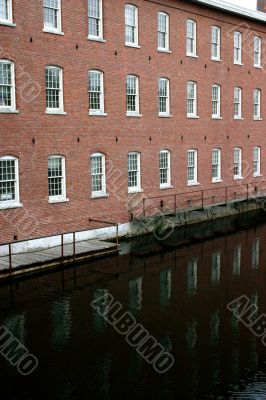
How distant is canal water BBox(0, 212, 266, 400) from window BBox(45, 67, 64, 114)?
22.4ft

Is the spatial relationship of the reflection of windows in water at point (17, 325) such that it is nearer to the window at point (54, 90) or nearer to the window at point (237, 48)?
the window at point (54, 90)

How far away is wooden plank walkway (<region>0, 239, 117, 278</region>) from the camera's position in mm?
19766

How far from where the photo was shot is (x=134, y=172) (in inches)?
1093

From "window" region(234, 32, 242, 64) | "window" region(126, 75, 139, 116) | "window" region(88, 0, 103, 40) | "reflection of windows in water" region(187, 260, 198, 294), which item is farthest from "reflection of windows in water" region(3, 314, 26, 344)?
"window" region(234, 32, 242, 64)

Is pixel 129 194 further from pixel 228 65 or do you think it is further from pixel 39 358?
pixel 39 358

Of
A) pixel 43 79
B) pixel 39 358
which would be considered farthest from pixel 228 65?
pixel 39 358

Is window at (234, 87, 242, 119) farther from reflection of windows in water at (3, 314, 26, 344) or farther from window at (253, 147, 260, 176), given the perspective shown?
reflection of windows in water at (3, 314, 26, 344)

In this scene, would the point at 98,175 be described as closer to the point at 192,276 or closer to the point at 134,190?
the point at 134,190

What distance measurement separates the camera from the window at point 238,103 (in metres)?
35.8

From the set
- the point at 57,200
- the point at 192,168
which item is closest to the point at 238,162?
the point at 192,168

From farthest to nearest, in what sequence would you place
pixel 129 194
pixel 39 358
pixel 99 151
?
1. pixel 129 194
2. pixel 99 151
3. pixel 39 358

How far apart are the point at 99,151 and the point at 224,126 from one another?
12074mm

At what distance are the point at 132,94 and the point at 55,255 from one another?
32.8 ft

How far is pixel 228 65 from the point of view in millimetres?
34438
